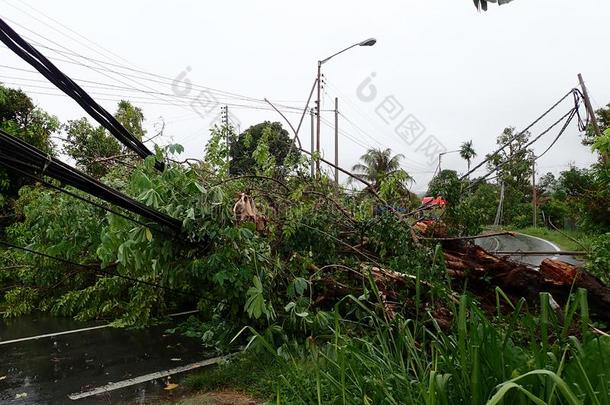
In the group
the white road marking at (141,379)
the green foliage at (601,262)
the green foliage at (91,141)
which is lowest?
the white road marking at (141,379)

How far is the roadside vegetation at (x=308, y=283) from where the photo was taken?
1879 mm

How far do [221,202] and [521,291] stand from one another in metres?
3.12

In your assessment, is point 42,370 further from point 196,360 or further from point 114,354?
point 196,360

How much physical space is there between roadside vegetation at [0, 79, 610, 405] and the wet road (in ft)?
1.28

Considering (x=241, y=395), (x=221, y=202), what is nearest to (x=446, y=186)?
(x=221, y=202)

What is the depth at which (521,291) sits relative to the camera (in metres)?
4.71

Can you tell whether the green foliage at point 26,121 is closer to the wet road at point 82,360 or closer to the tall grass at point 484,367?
the wet road at point 82,360

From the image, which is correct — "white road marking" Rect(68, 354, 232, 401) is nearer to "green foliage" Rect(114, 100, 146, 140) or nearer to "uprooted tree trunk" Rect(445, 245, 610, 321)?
"uprooted tree trunk" Rect(445, 245, 610, 321)

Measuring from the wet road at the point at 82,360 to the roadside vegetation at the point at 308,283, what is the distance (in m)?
0.39

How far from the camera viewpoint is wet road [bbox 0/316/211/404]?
174 inches

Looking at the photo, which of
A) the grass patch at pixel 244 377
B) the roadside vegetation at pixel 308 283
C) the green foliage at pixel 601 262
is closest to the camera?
the roadside vegetation at pixel 308 283

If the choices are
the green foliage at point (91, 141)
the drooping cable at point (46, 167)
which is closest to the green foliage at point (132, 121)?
the green foliage at point (91, 141)

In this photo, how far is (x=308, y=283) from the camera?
439 cm

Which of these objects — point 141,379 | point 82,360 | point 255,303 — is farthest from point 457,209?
point 82,360
